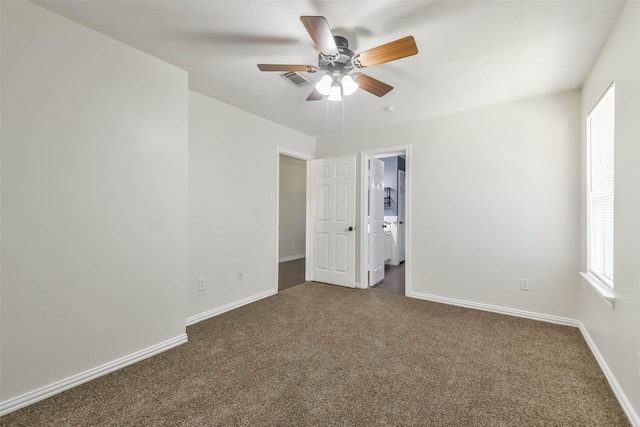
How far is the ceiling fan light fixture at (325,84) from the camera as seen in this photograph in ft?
6.57

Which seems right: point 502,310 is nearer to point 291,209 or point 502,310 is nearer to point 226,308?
point 226,308

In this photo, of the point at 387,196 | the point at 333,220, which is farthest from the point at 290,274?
the point at 387,196

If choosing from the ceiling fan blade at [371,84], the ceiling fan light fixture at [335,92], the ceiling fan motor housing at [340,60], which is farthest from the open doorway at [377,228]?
the ceiling fan motor housing at [340,60]

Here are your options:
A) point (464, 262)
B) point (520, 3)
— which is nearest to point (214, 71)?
point (520, 3)

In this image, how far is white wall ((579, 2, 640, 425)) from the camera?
1.52 metres

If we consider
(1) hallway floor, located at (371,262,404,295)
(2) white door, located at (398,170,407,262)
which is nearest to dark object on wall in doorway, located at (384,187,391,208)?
(2) white door, located at (398,170,407,262)

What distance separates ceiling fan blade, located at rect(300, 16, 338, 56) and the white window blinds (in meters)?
1.99

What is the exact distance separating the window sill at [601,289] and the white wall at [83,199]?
3.27 m

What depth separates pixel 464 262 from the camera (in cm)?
338

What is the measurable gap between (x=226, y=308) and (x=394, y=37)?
309 centimetres

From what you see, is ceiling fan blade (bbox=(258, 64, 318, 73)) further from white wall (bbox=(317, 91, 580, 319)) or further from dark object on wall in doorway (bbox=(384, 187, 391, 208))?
dark object on wall in doorway (bbox=(384, 187, 391, 208))

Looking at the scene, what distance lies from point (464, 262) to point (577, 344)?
1.21m

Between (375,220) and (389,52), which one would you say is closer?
(389,52)

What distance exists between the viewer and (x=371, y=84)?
2.14m
